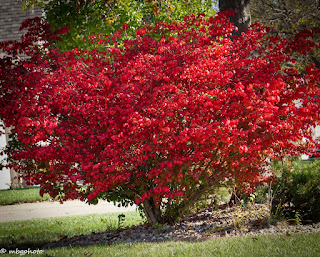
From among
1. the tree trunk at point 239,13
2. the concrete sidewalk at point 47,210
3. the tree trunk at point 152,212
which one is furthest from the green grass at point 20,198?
the tree trunk at point 239,13

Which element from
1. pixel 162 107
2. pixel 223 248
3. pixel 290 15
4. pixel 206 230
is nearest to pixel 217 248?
pixel 223 248

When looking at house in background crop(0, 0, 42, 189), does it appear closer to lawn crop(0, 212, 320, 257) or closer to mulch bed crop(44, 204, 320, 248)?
mulch bed crop(44, 204, 320, 248)

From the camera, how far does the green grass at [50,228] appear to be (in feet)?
23.5

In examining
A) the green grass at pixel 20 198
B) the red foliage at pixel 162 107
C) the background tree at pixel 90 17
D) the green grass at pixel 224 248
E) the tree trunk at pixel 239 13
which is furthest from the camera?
the green grass at pixel 20 198

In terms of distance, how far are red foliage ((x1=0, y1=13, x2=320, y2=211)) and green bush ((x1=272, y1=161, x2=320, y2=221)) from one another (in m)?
1.17

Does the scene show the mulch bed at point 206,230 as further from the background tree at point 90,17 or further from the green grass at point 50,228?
the background tree at point 90,17

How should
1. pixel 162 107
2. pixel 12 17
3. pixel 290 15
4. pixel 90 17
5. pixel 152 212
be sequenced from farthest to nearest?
pixel 12 17
pixel 290 15
pixel 90 17
pixel 152 212
pixel 162 107

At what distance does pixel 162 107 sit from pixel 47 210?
761 centimetres

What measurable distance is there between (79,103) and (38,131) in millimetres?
679

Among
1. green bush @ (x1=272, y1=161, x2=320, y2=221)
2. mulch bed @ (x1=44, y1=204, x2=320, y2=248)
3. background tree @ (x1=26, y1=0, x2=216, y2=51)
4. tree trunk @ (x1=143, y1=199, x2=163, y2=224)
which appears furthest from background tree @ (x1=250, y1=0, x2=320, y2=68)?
tree trunk @ (x1=143, y1=199, x2=163, y2=224)

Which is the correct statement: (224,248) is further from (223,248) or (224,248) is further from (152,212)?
(152,212)

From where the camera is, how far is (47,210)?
11.4 metres

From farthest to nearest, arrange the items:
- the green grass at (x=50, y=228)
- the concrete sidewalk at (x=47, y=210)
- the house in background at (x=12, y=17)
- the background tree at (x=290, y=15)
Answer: the house in background at (x=12, y=17) → the background tree at (x=290, y=15) → the concrete sidewalk at (x=47, y=210) → the green grass at (x=50, y=228)

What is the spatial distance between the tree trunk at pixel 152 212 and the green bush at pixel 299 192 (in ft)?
6.52
